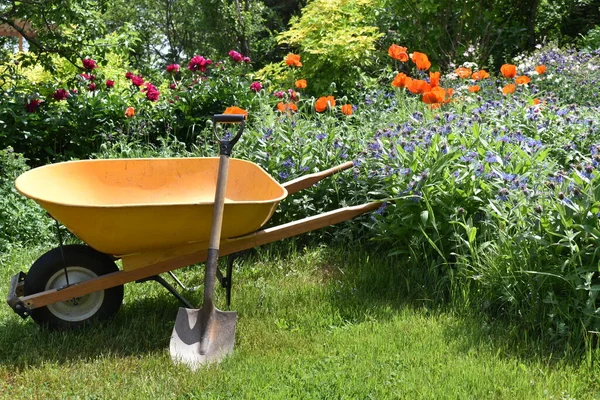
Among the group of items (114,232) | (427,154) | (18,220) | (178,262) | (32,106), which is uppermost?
(427,154)

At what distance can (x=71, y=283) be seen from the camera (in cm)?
310

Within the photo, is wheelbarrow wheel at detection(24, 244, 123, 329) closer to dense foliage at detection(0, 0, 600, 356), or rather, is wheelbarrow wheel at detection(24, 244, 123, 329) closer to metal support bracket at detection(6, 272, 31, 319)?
metal support bracket at detection(6, 272, 31, 319)

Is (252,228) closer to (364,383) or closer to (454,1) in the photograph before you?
(364,383)

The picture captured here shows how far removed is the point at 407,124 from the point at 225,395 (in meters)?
2.15

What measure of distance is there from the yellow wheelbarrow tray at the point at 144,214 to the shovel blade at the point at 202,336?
0.97 ft

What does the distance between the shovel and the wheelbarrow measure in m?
0.11

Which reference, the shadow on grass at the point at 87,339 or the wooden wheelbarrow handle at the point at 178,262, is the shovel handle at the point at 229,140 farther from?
the shadow on grass at the point at 87,339

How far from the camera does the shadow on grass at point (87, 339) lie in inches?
115

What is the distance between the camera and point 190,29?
→ 14688 mm

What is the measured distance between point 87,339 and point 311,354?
3.32ft

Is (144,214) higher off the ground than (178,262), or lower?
higher

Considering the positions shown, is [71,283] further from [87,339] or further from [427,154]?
[427,154]

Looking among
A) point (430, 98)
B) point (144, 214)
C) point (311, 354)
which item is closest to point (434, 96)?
point (430, 98)

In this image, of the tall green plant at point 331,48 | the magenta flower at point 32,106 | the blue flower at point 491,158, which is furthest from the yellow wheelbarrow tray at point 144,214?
the tall green plant at point 331,48
